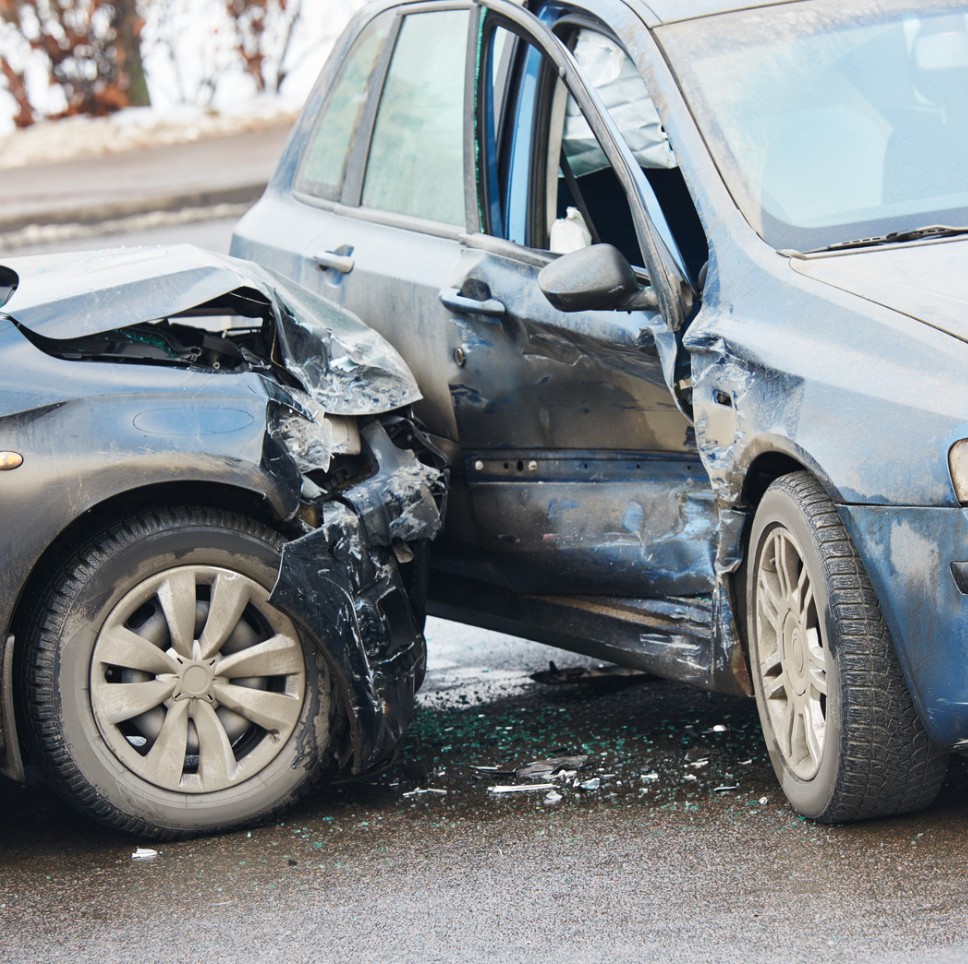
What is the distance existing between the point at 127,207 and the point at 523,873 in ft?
50.0

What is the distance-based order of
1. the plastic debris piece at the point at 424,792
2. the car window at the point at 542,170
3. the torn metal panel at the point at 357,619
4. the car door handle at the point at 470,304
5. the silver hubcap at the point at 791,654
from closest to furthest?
the silver hubcap at the point at 791,654, the torn metal panel at the point at 357,619, the plastic debris piece at the point at 424,792, the car door handle at the point at 470,304, the car window at the point at 542,170

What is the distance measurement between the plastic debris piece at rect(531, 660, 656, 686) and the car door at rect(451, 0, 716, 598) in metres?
0.91

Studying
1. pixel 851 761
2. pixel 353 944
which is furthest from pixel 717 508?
pixel 353 944

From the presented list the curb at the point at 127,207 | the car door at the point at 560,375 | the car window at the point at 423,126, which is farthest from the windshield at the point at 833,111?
the curb at the point at 127,207

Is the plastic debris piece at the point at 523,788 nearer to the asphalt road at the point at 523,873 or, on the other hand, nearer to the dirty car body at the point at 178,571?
the asphalt road at the point at 523,873

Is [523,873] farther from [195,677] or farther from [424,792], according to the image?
[195,677]

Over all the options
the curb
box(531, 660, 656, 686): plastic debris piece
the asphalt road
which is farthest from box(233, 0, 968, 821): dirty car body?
the curb

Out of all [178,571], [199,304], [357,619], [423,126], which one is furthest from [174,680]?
[423,126]

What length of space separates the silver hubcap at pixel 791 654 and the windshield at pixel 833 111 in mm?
733

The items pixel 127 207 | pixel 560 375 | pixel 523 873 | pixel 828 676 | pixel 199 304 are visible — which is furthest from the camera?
pixel 127 207

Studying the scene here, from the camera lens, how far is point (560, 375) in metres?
4.72

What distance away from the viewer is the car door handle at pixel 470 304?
15.9ft

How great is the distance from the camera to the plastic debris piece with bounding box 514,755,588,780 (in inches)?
185

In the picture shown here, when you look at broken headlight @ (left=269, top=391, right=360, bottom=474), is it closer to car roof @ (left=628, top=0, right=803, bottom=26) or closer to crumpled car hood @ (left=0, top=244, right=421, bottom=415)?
crumpled car hood @ (left=0, top=244, right=421, bottom=415)
